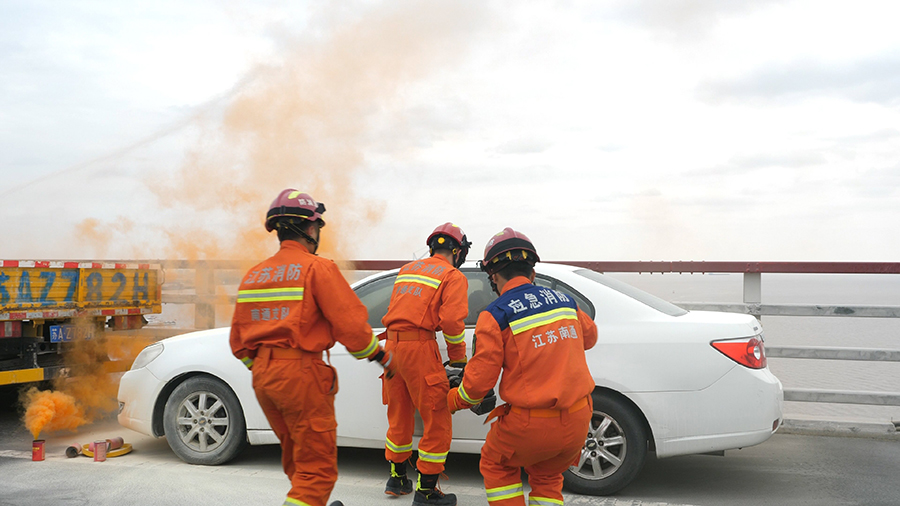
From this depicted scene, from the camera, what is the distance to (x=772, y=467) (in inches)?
227

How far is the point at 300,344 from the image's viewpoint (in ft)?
11.6

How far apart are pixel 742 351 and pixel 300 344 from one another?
2892mm

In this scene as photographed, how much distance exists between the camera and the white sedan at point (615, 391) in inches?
186

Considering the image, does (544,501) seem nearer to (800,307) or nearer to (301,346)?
(301,346)

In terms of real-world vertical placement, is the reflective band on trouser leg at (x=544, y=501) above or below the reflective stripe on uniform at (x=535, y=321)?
below

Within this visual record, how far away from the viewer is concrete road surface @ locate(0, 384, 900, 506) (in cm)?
491

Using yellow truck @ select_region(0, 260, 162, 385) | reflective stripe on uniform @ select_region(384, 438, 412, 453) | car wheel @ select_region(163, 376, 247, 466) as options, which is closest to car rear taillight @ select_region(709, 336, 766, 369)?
reflective stripe on uniform @ select_region(384, 438, 412, 453)

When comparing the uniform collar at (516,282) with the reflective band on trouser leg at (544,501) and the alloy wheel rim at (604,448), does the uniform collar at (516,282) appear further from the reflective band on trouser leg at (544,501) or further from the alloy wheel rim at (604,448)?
the alloy wheel rim at (604,448)

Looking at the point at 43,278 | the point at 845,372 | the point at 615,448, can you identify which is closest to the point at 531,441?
the point at 615,448

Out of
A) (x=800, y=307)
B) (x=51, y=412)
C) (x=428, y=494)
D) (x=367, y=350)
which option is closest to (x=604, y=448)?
(x=428, y=494)

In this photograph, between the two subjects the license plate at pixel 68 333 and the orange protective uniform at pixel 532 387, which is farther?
the license plate at pixel 68 333

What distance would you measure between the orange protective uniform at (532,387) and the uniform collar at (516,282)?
0.11 feet

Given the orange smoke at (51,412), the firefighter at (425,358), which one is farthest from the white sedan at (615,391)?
the orange smoke at (51,412)

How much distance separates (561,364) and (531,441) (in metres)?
0.36
